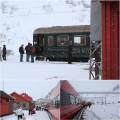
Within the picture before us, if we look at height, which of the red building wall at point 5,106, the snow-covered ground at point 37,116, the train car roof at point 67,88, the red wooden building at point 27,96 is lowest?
the snow-covered ground at point 37,116

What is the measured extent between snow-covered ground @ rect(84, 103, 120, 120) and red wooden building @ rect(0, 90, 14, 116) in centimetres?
89

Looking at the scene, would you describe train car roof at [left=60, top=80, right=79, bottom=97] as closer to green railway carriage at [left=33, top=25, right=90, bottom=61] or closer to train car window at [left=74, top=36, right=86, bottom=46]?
green railway carriage at [left=33, top=25, right=90, bottom=61]

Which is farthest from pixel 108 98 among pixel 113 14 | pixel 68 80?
pixel 113 14

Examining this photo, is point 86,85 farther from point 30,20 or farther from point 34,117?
point 30,20

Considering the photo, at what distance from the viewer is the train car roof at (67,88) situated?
5.11 metres

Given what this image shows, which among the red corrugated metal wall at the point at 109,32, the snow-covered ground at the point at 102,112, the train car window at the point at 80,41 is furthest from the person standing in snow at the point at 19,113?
the train car window at the point at 80,41

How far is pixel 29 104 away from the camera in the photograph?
17.3 ft

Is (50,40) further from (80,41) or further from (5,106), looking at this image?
(5,106)

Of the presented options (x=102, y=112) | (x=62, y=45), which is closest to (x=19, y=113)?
(x=102, y=112)

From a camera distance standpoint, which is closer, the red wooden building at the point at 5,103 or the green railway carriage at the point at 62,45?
the red wooden building at the point at 5,103

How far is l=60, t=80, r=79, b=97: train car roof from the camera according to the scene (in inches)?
201

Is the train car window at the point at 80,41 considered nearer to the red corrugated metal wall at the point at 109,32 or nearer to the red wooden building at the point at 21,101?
the red corrugated metal wall at the point at 109,32

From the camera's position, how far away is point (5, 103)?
17.0 ft

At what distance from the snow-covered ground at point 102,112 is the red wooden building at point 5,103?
89 cm
